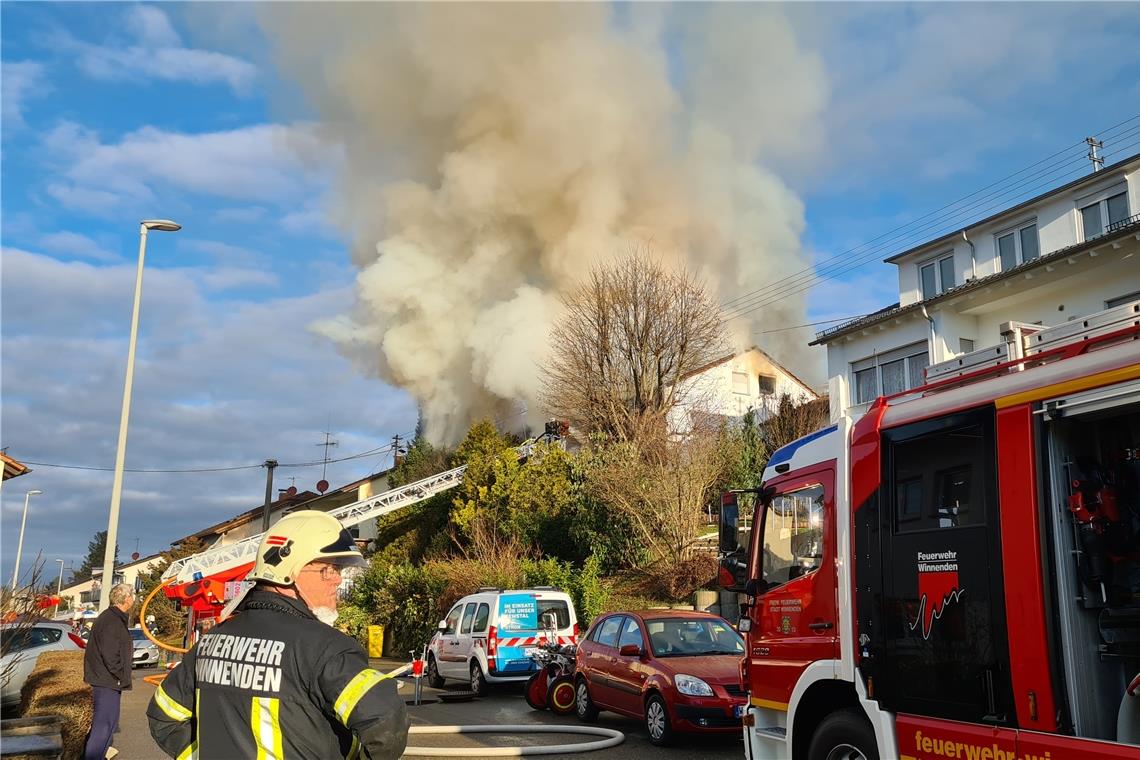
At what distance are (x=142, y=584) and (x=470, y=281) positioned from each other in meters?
26.6

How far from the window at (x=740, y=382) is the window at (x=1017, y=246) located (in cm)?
1765

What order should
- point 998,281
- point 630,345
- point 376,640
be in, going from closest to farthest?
point 998,281 → point 376,640 → point 630,345

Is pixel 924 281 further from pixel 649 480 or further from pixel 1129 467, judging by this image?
pixel 1129 467

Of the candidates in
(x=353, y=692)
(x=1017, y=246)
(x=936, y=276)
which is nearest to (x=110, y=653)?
(x=353, y=692)

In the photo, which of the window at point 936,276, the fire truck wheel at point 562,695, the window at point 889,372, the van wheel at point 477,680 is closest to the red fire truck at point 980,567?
the fire truck wheel at point 562,695

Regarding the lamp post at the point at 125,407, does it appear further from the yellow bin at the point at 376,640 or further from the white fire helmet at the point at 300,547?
the white fire helmet at the point at 300,547

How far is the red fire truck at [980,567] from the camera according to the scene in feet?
13.5

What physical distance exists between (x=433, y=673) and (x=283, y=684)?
1415cm

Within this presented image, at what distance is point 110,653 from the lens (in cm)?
800

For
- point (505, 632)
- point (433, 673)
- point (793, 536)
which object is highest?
point (793, 536)

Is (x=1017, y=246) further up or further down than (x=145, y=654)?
further up

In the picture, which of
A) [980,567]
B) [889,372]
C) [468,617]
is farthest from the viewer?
[889,372]

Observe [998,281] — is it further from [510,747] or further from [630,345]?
[510,747]

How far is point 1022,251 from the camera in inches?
922
